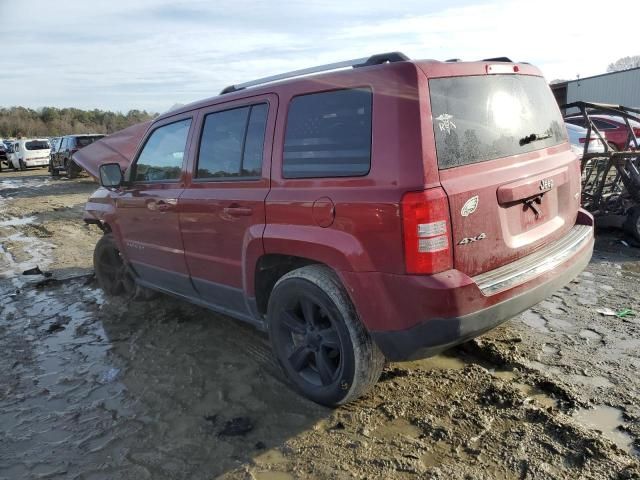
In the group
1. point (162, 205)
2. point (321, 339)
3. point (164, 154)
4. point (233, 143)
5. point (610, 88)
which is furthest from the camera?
point (610, 88)

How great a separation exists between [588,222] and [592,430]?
160cm

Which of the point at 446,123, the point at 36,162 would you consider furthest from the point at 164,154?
the point at 36,162

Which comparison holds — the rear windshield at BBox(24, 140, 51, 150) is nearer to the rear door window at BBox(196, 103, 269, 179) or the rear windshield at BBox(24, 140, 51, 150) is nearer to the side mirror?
the side mirror

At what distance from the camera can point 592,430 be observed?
273cm

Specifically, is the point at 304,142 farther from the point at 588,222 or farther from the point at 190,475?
the point at 588,222

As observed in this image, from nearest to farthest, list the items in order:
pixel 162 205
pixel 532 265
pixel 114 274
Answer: pixel 532 265
pixel 162 205
pixel 114 274

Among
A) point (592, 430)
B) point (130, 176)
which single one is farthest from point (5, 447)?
point (592, 430)

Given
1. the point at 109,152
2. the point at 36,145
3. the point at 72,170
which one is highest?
the point at 36,145

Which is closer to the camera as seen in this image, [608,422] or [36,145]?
[608,422]

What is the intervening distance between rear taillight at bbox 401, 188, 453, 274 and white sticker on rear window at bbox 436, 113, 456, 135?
349mm

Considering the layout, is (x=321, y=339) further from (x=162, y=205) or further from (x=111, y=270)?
(x=111, y=270)

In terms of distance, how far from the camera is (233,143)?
3574 millimetres

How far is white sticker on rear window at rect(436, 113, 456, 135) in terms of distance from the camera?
264 centimetres

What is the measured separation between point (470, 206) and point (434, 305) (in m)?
0.55
